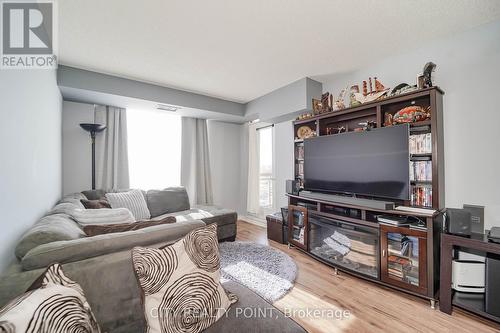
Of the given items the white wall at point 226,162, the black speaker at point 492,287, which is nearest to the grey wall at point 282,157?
the white wall at point 226,162

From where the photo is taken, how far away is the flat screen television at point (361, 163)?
210 cm

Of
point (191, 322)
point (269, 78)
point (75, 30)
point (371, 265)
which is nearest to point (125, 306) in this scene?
point (191, 322)

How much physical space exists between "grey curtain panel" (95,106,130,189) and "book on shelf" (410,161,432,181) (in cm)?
405

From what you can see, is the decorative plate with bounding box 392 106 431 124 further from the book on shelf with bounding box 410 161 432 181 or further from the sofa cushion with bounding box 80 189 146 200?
the sofa cushion with bounding box 80 189 146 200

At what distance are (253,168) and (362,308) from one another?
3.16 meters

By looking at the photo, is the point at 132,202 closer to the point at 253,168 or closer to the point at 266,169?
the point at 253,168

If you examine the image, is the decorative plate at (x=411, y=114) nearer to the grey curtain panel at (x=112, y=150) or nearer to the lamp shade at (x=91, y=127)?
the lamp shade at (x=91, y=127)

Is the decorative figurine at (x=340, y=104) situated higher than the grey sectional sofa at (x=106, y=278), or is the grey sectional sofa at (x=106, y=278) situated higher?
the decorative figurine at (x=340, y=104)

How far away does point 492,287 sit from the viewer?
1590 mm

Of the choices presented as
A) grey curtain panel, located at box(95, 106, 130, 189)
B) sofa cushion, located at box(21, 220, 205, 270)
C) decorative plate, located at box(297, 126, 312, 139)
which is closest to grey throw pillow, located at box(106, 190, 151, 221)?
grey curtain panel, located at box(95, 106, 130, 189)

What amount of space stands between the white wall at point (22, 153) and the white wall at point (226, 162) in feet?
9.47

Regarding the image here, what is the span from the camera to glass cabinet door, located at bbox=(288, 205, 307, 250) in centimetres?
289

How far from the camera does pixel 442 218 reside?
1845 millimetres

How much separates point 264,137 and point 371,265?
9.88 ft
